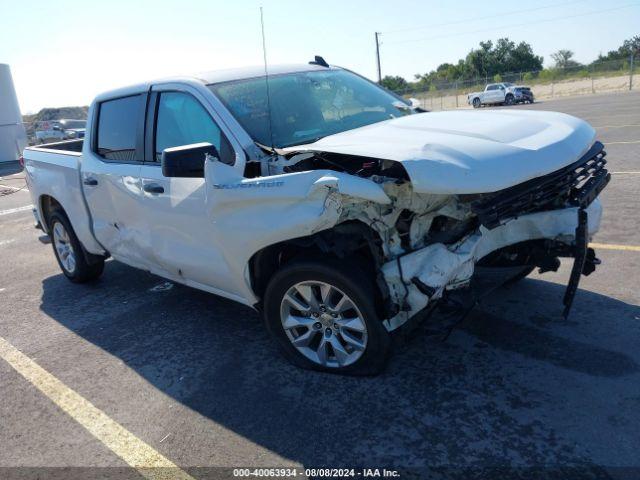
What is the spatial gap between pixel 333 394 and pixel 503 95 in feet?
131

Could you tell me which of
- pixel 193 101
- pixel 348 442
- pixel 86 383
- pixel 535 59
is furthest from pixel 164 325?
pixel 535 59

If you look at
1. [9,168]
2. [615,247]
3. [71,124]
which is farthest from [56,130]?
[615,247]

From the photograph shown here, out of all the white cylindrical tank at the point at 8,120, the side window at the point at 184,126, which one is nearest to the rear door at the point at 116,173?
the side window at the point at 184,126

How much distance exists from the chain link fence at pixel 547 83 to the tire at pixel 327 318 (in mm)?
44166

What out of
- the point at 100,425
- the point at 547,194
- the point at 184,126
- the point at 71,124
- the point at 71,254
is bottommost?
the point at 100,425

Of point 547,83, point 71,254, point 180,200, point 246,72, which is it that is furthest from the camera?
point 547,83

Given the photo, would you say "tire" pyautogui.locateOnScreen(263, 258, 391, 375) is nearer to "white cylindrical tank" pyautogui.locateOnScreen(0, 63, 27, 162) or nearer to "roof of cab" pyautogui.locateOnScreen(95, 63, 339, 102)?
"roof of cab" pyautogui.locateOnScreen(95, 63, 339, 102)

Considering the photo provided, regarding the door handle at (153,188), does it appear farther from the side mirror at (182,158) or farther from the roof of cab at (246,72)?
the roof of cab at (246,72)

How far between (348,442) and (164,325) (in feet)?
7.65

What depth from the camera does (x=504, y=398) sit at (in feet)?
10.3

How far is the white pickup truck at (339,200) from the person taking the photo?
119 inches

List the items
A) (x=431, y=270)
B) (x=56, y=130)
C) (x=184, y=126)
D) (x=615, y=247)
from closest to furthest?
(x=431, y=270), (x=184, y=126), (x=615, y=247), (x=56, y=130)

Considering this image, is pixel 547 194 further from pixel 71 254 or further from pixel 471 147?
pixel 71 254

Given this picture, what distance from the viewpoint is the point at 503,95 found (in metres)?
39.5
